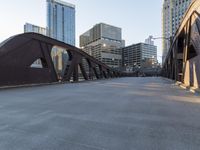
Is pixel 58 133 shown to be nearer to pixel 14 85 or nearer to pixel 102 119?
pixel 102 119

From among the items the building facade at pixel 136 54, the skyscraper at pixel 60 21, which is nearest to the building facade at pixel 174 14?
the building facade at pixel 136 54

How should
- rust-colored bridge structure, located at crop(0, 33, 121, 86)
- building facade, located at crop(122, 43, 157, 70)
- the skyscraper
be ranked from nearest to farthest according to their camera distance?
1. rust-colored bridge structure, located at crop(0, 33, 121, 86)
2. the skyscraper
3. building facade, located at crop(122, 43, 157, 70)

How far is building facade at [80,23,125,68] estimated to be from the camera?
115875 millimetres

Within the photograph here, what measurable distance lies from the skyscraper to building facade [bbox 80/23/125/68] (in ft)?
45.3

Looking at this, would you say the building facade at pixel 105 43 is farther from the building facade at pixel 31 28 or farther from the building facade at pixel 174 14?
the building facade at pixel 174 14

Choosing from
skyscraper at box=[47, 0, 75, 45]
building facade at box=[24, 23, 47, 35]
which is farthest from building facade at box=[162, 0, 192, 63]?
building facade at box=[24, 23, 47, 35]

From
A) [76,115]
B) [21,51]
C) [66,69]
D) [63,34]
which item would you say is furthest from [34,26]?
[76,115]

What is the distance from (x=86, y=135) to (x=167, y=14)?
10069 centimetres

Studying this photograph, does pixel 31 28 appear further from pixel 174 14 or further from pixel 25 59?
pixel 25 59

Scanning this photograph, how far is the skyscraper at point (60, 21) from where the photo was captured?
4427 inches

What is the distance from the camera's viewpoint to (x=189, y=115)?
5.25m

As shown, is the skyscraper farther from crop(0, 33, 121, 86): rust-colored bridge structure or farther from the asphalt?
the asphalt

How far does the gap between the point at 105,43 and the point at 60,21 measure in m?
32.2

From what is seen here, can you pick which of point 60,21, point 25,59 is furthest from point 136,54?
point 25,59
